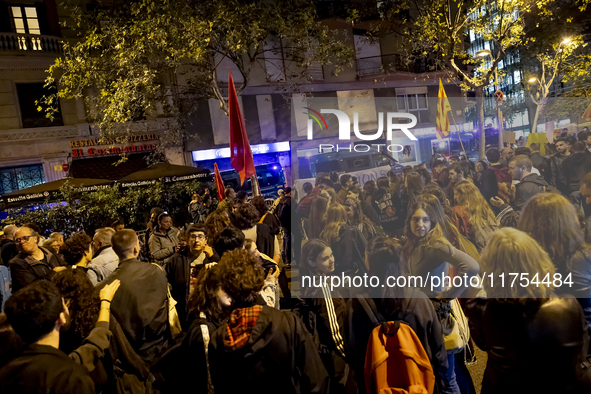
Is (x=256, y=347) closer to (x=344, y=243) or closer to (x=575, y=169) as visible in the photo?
(x=344, y=243)

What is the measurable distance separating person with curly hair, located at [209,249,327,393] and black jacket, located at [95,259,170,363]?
3.45 feet

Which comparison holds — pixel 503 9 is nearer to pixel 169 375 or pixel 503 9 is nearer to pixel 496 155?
pixel 496 155

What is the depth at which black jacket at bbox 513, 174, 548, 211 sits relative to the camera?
2.97 meters

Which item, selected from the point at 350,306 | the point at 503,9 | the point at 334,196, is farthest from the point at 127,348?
the point at 503,9

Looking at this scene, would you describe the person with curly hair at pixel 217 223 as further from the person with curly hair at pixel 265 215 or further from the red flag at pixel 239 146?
the red flag at pixel 239 146

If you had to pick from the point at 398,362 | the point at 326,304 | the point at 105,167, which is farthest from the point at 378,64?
the point at 398,362

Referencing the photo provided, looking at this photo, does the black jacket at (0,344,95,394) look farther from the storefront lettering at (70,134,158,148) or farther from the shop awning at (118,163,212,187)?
the storefront lettering at (70,134,158,148)

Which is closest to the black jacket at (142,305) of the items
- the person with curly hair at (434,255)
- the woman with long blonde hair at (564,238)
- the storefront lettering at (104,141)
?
the person with curly hair at (434,255)

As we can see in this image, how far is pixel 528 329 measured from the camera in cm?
232

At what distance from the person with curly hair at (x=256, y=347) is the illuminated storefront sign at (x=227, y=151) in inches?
625

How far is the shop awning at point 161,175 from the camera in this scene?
1109cm

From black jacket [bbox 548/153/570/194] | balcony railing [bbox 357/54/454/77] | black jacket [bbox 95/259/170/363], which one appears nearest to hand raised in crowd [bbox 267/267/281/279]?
black jacket [bbox 95/259/170/363]

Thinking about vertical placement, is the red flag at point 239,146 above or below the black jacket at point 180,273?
above

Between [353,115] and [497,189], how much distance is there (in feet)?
4.32
